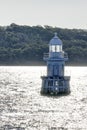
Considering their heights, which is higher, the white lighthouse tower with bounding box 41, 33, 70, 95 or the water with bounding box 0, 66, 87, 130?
the white lighthouse tower with bounding box 41, 33, 70, 95

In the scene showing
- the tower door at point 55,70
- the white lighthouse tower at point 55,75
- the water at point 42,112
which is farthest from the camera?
the tower door at point 55,70

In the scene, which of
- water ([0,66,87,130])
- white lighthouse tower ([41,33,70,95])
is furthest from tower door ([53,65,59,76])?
water ([0,66,87,130])

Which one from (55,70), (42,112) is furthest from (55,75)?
(42,112)

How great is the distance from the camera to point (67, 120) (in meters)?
97.2

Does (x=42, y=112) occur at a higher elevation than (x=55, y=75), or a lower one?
lower

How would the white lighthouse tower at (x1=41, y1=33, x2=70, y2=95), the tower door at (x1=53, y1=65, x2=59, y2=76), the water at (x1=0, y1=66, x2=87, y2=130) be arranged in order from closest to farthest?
the water at (x1=0, y1=66, x2=87, y2=130) → the white lighthouse tower at (x1=41, y1=33, x2=70, y2=95) → the tower door at (x1=53, y1=65, x2=59, y2=76)

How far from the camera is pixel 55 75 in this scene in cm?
13662

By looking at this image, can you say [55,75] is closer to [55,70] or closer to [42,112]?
[55,70]

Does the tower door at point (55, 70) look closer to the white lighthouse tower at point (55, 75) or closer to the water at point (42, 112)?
the white lighthouse tower at point (55, 75)

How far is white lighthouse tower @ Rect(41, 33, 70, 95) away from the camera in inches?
5276

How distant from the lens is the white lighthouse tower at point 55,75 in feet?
440

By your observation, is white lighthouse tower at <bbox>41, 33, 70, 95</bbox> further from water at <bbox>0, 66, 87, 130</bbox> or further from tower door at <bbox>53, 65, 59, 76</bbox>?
water at <bbox>0, 66, 87, 130</bbox>

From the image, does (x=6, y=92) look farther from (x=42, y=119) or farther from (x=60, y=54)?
(x=42, y=119)

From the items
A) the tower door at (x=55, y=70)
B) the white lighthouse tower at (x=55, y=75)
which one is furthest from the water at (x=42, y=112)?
the tower door at (x=55, y=70)
